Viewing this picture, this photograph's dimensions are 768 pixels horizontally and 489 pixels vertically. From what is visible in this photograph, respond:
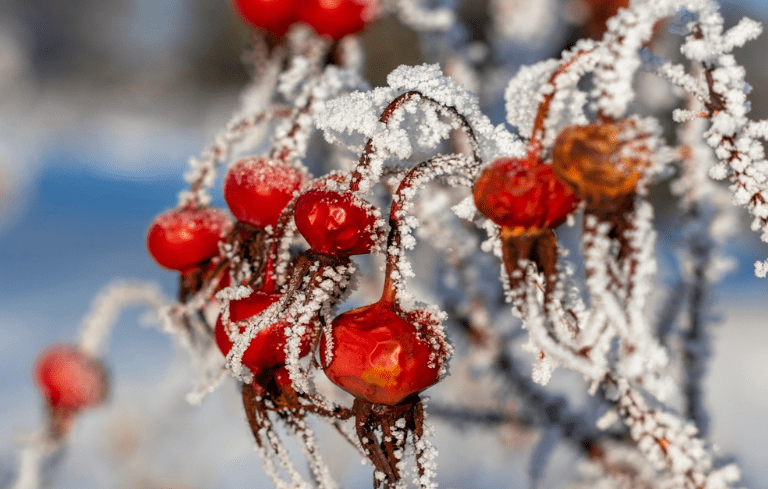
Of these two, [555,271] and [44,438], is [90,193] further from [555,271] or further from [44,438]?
[555,271]

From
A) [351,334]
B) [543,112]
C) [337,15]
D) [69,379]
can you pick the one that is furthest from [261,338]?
[69,379]

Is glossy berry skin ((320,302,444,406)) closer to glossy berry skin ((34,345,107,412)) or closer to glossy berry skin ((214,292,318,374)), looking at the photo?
glossy berry skin ((214,292,318,374))

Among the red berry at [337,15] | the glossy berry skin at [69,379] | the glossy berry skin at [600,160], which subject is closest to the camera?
the glossy berry skin at [600,160]

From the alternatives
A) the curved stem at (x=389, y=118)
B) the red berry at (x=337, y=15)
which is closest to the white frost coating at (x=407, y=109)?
the curved stem at (x=389, y=118)

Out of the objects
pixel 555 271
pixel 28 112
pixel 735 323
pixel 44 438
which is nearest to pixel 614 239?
pixel 555 271

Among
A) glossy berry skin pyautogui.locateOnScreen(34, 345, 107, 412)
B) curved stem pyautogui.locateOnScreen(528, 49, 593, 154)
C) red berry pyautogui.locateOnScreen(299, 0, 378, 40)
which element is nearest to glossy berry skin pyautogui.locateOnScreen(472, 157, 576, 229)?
curved stem pyautogui.locateOnScreen(528, 49, 593, 154)

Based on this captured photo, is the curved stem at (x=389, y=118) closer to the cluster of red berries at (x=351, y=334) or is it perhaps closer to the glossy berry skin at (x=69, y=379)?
the cluster of red berries at (x=351, y=334)
